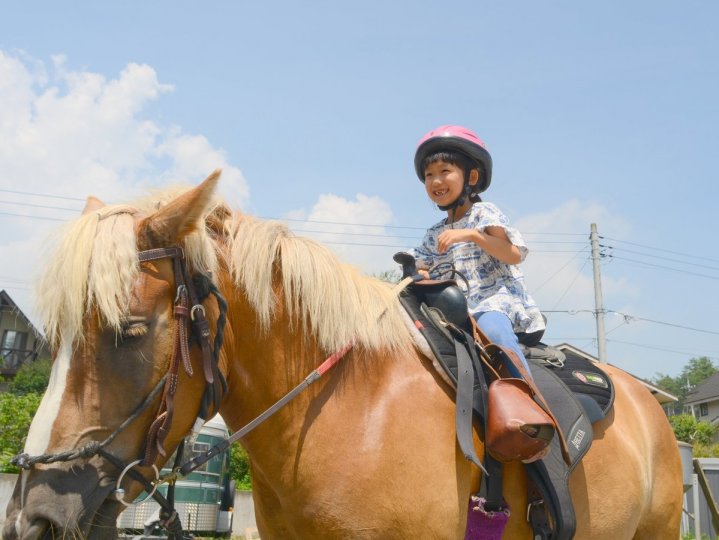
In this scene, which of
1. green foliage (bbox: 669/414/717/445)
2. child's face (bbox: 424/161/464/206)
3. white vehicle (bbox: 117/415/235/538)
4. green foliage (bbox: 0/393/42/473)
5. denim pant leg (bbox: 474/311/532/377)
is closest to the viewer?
denim pant leg (bbox: 474/311/532/377)

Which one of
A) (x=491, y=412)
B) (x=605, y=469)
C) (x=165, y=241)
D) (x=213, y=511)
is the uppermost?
(x=165, y=241)

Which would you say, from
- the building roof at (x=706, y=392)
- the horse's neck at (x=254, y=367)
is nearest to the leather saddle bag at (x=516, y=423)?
the horse's neck at (x=254, y=367)

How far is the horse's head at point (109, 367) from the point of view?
2021 millimetres

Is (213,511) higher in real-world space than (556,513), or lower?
lower

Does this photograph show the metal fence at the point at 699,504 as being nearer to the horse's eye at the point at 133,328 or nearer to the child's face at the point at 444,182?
the child's face at the point at 444,182

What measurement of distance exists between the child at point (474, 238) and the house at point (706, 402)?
6003 cm

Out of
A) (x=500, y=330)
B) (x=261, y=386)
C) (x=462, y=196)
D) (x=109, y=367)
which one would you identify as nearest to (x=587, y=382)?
(x=500, y=330)

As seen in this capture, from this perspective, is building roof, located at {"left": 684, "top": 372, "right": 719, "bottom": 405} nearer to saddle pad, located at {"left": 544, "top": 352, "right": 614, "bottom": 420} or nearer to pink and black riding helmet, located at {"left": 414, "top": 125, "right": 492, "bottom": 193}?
saddle pad, located at {"left": 544, "top": 352, "right": 614, "bottom": 420}

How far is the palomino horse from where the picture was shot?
6.87 ft

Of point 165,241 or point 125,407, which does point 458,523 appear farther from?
point 165,241

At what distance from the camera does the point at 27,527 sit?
1.96 metres

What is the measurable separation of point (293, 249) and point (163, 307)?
63 centimetres

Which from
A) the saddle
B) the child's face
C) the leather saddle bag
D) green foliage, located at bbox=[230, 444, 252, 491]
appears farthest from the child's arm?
green foliage, located at bbox=[230, 444, 252, 491]

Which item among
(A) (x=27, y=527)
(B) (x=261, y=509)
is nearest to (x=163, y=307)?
(A) (x=27, y=527)
